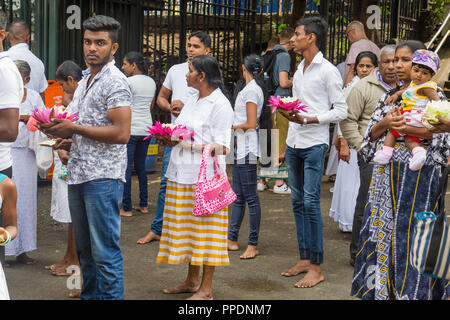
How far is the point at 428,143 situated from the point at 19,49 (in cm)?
512

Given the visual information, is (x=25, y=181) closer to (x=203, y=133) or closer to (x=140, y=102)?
(x=203, y=133)

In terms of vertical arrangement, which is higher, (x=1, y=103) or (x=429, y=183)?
(x=1, y=103)

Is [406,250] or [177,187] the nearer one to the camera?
[406,250]

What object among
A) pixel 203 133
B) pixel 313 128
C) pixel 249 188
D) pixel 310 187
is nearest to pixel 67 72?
pixel 203 133

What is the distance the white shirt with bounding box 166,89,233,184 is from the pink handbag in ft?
0.16

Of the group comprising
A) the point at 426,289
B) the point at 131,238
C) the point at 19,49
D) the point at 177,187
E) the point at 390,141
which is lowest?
the point at 131,238

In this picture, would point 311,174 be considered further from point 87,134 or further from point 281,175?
point 281,175

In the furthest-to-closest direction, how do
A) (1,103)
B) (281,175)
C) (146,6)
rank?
(146,6) < (281,175) < (1,103)

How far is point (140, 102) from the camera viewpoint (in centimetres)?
824

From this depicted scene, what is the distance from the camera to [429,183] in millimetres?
4383

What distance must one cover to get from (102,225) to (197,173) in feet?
3.51

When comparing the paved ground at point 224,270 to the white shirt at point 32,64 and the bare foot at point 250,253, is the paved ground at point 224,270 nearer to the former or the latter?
the bare foot at point 250,253

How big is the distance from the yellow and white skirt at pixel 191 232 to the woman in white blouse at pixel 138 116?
309 centimetres

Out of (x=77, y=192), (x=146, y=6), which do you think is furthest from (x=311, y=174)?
(x=146, y=6)
